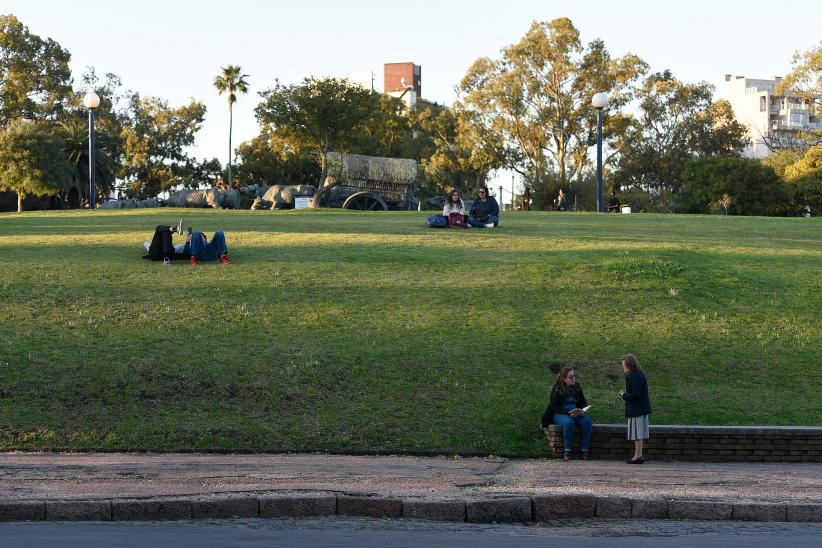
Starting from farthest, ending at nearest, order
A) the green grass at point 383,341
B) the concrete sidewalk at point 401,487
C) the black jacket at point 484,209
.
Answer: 1. the black jacket at point 484,209
2. the green grass at point 383,341
3. the concrete sidewalk at point 401,487

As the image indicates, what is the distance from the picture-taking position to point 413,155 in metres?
84.8

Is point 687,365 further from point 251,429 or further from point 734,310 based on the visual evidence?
point 251,429

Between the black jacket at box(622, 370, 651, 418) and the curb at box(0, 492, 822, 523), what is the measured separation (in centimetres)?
325

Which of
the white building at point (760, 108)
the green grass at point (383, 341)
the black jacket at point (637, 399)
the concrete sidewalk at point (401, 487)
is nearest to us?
the concrete sidewalk at point (401, 487)

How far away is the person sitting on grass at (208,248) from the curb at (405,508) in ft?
42.4

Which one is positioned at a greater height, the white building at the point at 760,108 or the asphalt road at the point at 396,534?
the white building at the point at 760,108

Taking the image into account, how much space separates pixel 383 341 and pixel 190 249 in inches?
283

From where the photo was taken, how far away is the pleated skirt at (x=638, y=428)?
12.3m

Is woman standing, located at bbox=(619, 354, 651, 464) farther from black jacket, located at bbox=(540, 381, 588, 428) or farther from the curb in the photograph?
the curb

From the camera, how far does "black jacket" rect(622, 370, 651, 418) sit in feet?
40.3

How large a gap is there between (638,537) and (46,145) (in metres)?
54.3

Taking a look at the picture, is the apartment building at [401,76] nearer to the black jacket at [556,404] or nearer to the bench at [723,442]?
the black jacket at [556,404]

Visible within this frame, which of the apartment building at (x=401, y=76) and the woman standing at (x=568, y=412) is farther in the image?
the apartment building at (x=401, y=76)

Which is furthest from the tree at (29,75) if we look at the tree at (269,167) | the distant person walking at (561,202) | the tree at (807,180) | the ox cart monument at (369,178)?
the tree at (807,180)
